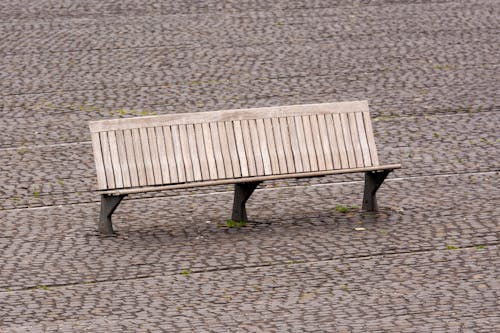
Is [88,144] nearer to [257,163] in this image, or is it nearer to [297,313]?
[257,163]

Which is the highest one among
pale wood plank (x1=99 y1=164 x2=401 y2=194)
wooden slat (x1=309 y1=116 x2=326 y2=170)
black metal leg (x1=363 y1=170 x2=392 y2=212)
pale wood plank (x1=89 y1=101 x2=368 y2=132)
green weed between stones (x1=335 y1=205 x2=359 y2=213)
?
pale wood plank (x1=89 y1=101 x2=368 y2=132)

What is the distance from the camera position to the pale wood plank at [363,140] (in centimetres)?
938

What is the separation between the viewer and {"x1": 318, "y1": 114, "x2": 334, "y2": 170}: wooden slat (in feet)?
30.6

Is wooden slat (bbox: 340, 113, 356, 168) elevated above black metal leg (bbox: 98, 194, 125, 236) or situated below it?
above

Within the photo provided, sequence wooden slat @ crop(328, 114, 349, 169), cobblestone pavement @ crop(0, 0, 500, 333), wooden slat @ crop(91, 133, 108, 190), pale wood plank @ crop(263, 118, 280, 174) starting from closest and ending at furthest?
cobblestone pavement @ crop(0, 0, 500, 333)
wooden slat @ crop(91, 133, 108, 190)
pale wood plank @ crop(263, 118, 280, 174)
wooden slat @ crop(328, 114, 349, 169)

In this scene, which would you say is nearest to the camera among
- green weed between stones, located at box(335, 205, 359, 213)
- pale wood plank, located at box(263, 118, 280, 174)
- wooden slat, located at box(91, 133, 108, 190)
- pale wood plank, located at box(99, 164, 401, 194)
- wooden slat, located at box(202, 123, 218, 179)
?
pale wood plank, located at box(99, 164, 401, 194)

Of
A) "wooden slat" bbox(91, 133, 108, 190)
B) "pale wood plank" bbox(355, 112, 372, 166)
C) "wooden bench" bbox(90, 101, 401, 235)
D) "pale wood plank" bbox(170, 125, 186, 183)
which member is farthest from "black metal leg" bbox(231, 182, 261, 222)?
"wooden slat" bbox(91, 133, 108, 190)

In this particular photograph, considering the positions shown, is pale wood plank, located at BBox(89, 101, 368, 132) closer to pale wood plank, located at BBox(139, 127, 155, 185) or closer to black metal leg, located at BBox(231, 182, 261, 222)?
pale wood plank, located at BBox(139, 127, 155, 185)

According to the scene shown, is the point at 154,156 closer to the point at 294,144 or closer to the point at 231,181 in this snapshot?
the point at 231,181

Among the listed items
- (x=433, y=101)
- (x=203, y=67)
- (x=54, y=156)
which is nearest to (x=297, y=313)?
(x=54, y=156)

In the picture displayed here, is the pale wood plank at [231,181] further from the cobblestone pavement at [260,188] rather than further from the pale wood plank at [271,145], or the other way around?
the cobblestone pavement at [260,188]

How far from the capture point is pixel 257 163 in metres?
9.20

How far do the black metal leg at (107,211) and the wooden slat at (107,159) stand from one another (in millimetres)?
104

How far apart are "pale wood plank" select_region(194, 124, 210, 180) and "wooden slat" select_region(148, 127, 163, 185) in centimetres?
35
